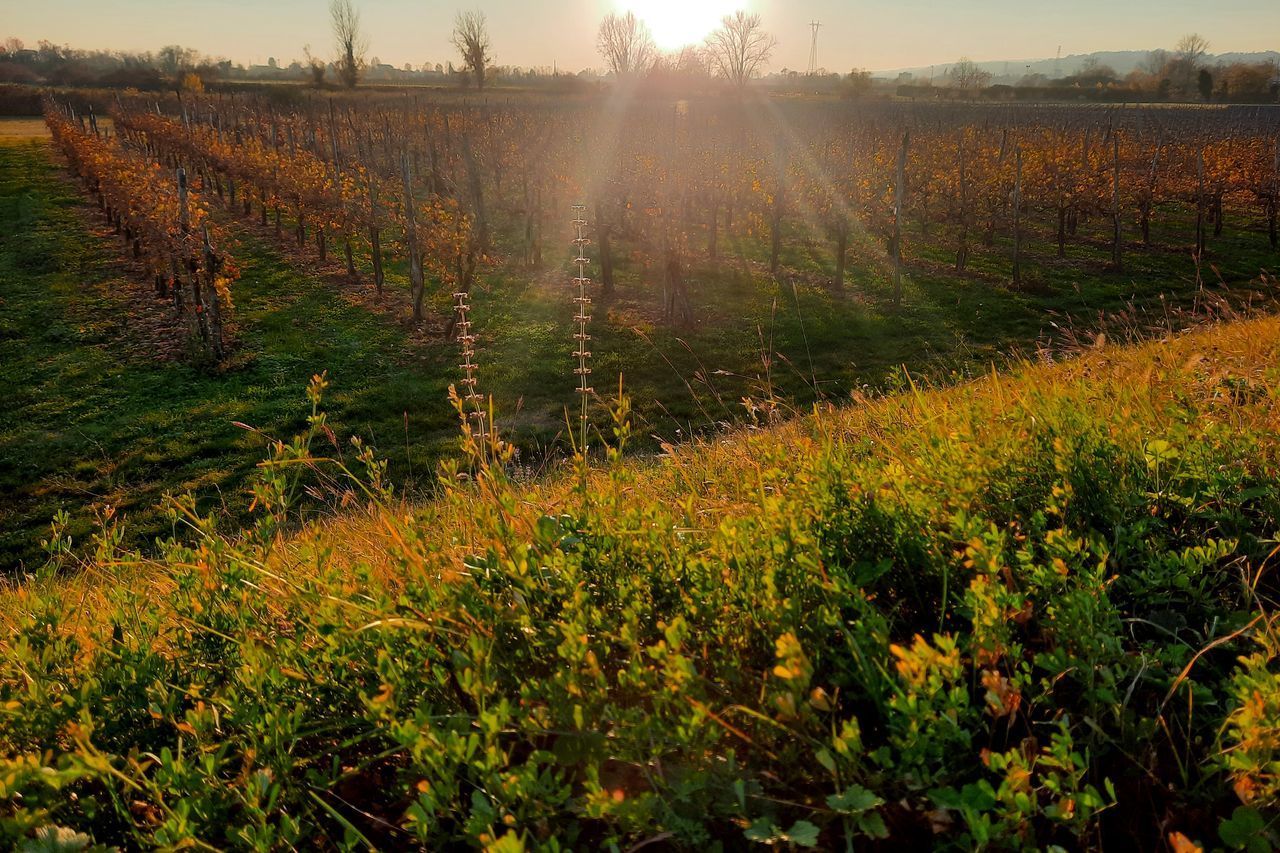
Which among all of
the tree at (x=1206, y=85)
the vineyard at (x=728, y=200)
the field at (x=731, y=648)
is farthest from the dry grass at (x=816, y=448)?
the tree at (x=1206, y=85)

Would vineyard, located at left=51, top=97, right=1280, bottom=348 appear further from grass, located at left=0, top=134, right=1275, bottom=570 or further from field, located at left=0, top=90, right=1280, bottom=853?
field, located at left=0, top=90, right=1280, bottom=853

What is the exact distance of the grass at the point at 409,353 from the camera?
28.8ft

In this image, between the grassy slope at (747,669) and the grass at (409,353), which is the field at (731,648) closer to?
the grassy slope at (747,669)

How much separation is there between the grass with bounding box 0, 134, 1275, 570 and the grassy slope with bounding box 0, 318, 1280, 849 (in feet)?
12.9

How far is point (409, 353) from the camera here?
12.2 m

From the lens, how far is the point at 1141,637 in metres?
1.80


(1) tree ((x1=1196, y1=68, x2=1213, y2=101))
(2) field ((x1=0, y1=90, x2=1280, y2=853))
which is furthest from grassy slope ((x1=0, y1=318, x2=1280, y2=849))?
(1) tree ((x1=1196, y1=68, x2=1213, y2=101))

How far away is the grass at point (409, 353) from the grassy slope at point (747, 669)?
3.92m

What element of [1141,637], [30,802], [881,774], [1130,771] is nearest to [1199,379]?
[1141,637]

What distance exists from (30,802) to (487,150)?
26.0m

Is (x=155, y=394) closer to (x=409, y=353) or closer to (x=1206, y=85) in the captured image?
(x=409, y=353)

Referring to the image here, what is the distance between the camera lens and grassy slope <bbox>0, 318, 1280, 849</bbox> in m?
1.33

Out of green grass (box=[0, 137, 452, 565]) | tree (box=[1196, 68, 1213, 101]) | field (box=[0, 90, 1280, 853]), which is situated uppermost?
tree (box=[1196, 68, 1213, 101])

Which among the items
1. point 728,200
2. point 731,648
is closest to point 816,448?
point 731,648
